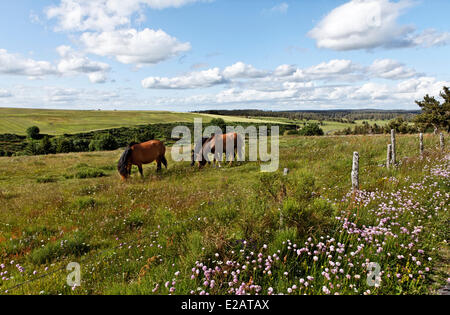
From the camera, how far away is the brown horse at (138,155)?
14.2m

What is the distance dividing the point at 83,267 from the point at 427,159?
12.7 m

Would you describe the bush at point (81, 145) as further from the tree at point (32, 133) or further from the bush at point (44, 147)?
the tree at point (32, 133)

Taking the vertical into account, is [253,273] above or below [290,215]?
below

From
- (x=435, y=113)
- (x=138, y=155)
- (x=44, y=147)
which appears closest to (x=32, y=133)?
(x=44, y=147)

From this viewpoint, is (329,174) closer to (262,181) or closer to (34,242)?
(262,181)

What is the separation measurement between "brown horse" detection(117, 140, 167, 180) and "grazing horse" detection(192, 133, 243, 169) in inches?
104

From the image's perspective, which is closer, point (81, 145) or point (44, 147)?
point (44, 147)

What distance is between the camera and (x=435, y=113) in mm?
59188

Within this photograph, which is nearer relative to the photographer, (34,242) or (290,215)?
(290,215)

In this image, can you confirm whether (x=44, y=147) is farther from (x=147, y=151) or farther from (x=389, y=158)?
(x=389, y=158)

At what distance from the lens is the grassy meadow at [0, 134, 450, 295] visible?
344cm

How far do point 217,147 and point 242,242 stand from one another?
50.5 ft

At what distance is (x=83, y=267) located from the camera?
4629 mm

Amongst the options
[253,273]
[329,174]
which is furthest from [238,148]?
[253,273]
